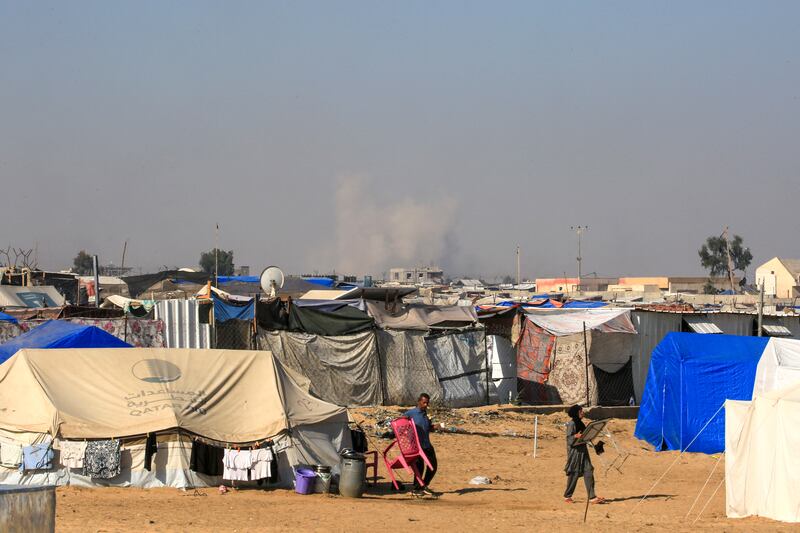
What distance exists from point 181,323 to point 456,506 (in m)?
10.9

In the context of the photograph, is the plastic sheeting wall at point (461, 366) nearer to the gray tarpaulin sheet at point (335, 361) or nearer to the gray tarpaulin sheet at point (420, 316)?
the gray tarpaulin sheet at point (420, 316)

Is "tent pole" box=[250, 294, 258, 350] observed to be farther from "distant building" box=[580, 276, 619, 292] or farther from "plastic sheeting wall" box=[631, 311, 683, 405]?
"distant building" box=[580, 276, 619, 292]

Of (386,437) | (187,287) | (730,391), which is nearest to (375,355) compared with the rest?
(386,437)

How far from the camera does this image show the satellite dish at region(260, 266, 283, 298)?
26688 millimetres

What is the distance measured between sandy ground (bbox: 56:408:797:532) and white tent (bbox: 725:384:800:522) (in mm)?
293

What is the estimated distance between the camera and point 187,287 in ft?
119

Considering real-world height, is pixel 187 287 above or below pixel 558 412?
above

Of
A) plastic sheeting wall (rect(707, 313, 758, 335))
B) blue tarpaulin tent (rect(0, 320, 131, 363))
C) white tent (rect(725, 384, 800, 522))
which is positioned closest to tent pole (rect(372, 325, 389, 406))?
blue tarpaulin tent (rect(0, 320, 131, 363))

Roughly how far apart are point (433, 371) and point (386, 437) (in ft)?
16.3

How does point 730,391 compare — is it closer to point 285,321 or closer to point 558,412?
point 558,412

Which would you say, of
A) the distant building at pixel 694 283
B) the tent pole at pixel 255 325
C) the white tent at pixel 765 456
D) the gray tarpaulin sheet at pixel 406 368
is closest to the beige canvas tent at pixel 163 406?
the white tent at pixel 765 456

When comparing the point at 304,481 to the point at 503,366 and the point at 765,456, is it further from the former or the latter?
the point at 503,366

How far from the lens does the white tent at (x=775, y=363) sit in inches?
772

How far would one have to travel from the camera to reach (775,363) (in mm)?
19938
